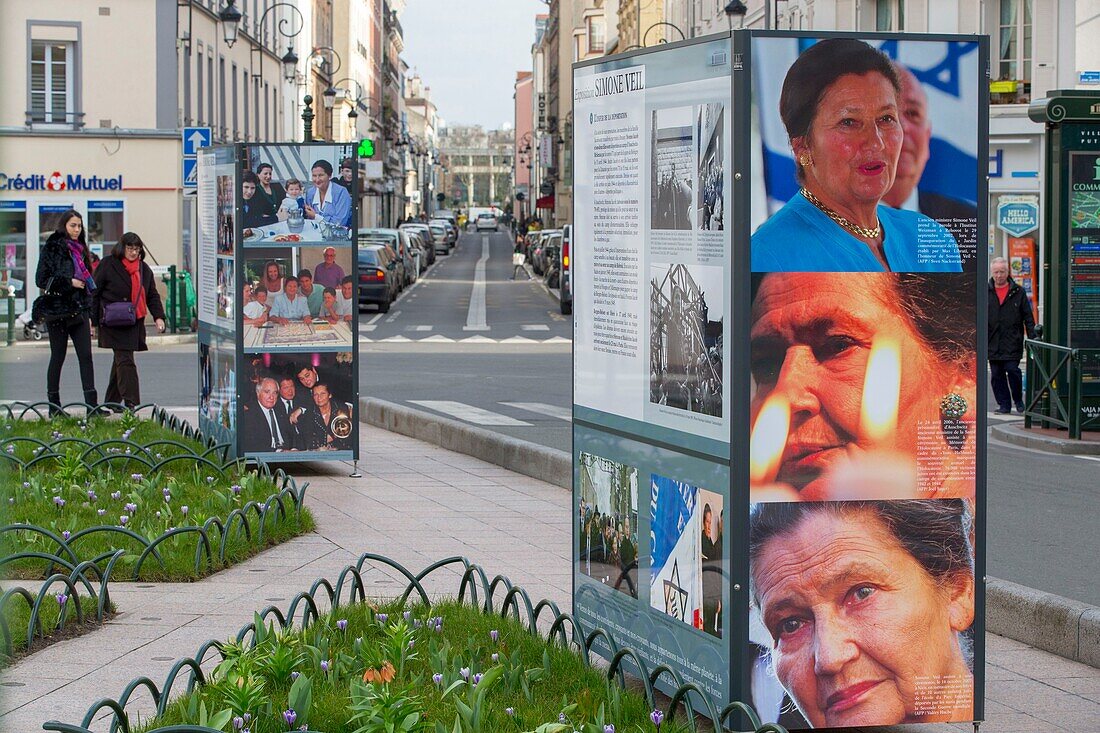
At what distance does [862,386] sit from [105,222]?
3510 centimetres

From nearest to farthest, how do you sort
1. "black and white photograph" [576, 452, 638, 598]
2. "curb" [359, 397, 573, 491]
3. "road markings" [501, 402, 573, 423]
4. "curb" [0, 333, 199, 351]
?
"black and white photograph" [576, 452, 638, 598] → "curb" [359, 397, 573, 491] → "road markings" [501, 402, 573, 423] → "curb" [0, 333, 199, 351]

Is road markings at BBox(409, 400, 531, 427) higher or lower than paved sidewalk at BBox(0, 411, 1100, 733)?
higher

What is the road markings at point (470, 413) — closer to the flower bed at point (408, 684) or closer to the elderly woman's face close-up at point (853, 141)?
the flower bed at point (408, 684)

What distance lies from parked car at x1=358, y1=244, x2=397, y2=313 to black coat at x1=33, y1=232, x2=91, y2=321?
80.2 feet

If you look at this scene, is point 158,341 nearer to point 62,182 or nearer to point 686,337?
point 62,182

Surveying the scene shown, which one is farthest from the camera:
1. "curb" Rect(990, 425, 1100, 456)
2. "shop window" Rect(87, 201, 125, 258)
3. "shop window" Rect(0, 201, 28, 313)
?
"shop window" Rect(87, 201, 125, 258)

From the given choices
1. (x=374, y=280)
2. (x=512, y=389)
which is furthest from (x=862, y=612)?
(x=374, y=280)

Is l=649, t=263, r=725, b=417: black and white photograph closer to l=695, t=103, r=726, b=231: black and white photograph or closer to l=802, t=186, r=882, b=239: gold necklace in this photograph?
l=695, t=103, r=726, b=231: black and white photograph

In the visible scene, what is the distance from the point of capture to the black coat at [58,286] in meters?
14.6

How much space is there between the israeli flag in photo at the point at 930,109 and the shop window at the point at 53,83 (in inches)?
1391

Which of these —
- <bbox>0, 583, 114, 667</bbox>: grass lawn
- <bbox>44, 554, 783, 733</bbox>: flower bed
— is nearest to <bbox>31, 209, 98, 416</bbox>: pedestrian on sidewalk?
<bbox>0, 583, 114, 667</bbox>: grass lawn

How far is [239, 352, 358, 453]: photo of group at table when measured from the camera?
457 inches

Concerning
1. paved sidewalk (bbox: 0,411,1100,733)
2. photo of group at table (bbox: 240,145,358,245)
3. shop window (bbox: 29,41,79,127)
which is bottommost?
paved sidewalk (bbox: 0,411,1100,733)

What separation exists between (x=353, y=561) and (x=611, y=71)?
12.3ft
